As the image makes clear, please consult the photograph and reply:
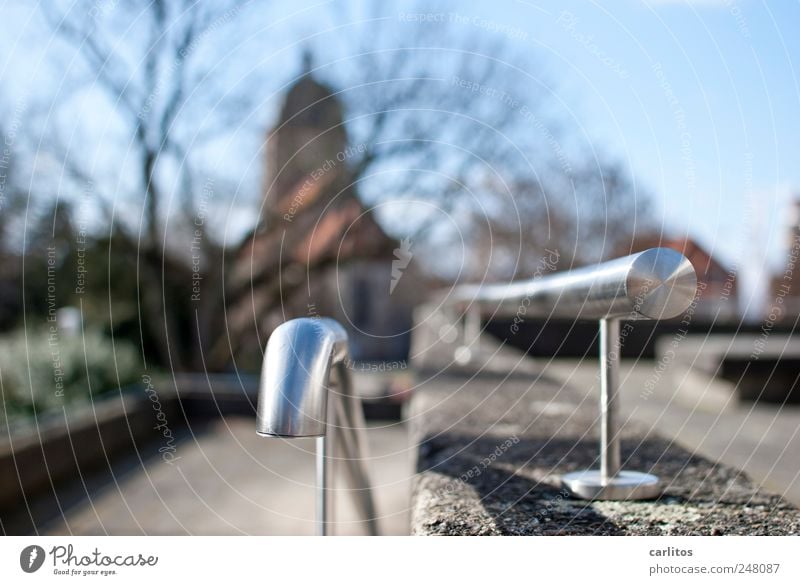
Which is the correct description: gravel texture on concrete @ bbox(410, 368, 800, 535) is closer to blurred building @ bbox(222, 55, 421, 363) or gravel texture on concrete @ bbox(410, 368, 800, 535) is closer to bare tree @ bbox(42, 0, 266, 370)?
bare tree @ bbox(42, 0, 266, 370)

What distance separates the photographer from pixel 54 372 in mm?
6895

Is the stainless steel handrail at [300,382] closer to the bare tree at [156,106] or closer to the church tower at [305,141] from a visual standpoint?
the bare tree at [156,106]

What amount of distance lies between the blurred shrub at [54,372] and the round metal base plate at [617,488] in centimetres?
466

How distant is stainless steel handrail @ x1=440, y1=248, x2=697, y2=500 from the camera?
102 centimetres

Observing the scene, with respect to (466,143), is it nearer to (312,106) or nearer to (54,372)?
(312,106)

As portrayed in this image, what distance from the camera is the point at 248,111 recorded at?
29.8 ft

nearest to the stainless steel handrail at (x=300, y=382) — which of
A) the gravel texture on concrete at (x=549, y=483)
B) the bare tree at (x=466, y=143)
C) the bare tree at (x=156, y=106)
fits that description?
the gravel texture on concrete at (x=549, y=483)

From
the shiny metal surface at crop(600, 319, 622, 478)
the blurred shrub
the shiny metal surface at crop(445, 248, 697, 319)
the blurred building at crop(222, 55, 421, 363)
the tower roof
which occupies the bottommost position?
the blurred shrub
